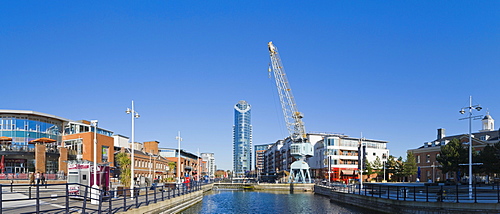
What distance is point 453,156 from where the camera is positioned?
70875 millimetres

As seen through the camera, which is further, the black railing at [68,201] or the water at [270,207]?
the water at [270,207]

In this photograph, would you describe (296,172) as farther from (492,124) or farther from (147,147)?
(492,124)

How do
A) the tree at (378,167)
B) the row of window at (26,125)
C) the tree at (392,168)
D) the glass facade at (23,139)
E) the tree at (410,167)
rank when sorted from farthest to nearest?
the tree at (378,167) < the tree at (392,168) < the tree at (410,167) < the row of window at (26,125) < the glass facade at (23,139)

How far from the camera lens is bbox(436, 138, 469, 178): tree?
227 feet

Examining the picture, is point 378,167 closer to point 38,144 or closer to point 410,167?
point 410,167

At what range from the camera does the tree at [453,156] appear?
69.1 metres

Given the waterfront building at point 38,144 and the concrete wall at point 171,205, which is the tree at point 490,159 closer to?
the concrete wall at point 171,205

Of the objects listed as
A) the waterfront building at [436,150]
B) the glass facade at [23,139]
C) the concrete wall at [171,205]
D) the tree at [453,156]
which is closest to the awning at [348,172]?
the waterfront building at [436,150]

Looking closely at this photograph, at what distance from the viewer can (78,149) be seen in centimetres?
6719

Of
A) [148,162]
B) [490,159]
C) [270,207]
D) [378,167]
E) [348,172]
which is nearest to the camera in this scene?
[270,207]

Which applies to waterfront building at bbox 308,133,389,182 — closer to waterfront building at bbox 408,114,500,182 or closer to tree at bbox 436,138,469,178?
waterfront building at bbox 408,114,500,182

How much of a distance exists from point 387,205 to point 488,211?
996 cm

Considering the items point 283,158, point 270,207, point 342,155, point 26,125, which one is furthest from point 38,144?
point 283,158

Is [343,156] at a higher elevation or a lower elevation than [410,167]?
higher
